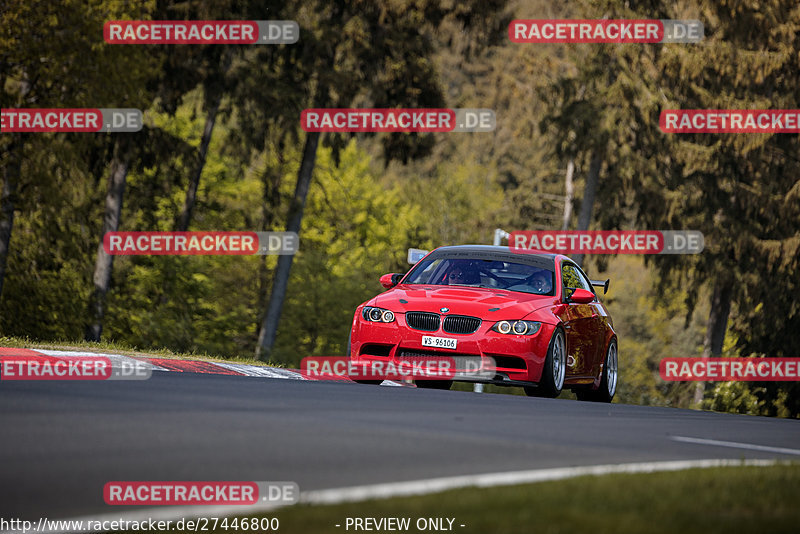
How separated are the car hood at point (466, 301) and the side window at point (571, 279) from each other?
3.40 feet

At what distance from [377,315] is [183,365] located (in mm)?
2204

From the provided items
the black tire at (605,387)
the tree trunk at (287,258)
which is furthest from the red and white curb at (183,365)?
the tree trunk at (287,258)

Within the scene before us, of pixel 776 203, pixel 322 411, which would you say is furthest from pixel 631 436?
pixel 776 203

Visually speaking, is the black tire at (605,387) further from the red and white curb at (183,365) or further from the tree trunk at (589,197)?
the tree trunk at (589,197)

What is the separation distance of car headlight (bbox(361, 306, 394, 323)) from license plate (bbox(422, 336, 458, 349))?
1.64 ft

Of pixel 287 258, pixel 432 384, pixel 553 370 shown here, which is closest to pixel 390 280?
pixel 432 384

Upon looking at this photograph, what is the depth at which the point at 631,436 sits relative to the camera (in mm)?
9391

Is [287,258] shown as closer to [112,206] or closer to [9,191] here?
[112,206]

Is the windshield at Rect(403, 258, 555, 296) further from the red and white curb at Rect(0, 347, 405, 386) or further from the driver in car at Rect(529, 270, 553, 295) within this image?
the red and white curb at Rect(0, 347, 405, 386)

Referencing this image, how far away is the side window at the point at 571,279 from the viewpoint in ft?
51.2

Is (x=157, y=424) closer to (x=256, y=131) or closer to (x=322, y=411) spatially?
(x=322, y=411)

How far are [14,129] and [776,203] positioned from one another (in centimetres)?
2394

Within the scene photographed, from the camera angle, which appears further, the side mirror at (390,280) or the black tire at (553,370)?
the side mirror at (390,280)

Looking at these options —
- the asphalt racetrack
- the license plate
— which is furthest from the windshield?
the asphalt racetrack
